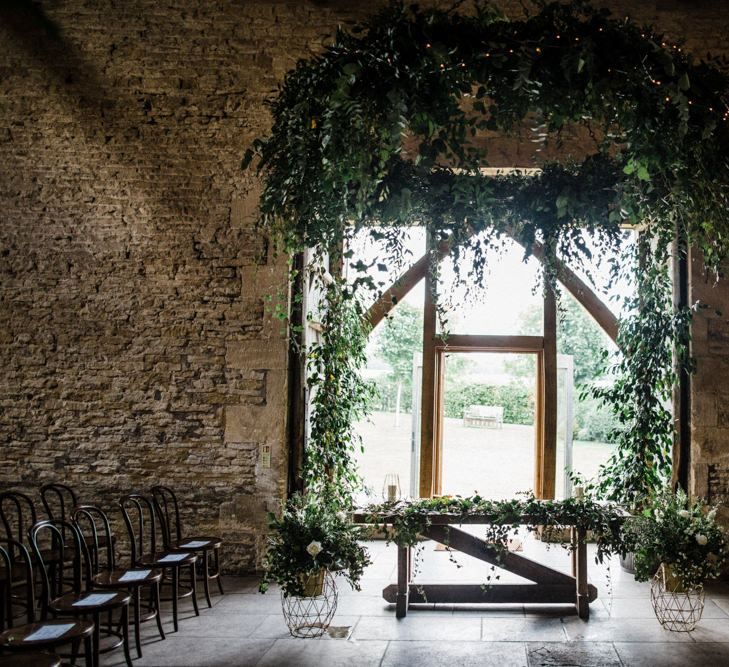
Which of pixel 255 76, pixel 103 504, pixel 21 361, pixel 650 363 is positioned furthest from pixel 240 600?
pixel 255 76

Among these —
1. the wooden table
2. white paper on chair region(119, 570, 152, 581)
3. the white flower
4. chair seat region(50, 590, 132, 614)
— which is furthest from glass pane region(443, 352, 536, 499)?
chair seat region(50, 590, 132, 614)

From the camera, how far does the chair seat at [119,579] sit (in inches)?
153

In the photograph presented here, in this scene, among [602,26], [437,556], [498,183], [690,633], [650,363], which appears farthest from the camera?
→ [437,556]

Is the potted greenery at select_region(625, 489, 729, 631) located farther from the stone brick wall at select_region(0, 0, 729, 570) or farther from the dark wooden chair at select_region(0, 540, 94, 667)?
the dark wooden chair at select_region(0, 540, 94, 667)

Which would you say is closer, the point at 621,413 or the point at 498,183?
the point at 498,183

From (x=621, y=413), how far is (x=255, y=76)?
4341 millimetres

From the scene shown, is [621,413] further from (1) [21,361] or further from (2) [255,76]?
(1) [21,361]

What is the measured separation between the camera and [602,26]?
3145mm

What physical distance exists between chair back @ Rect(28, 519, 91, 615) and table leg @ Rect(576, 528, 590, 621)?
3150 millimetres

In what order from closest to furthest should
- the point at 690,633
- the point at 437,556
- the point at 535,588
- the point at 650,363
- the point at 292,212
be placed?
the point at 292,212
the point at 690,633
the point at 535,588
the point at 650,363
the point at 437,556

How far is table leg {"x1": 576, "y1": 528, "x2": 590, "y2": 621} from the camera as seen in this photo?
4613mm

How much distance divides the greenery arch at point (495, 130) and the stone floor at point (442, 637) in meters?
2.15

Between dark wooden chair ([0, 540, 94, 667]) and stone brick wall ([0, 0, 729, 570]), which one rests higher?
stone brick wall ([0, 0, 729, 570])

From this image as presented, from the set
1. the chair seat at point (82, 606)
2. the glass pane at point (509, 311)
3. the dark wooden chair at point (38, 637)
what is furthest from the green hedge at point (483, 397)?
the dark wooden chair at point (38, 637)
